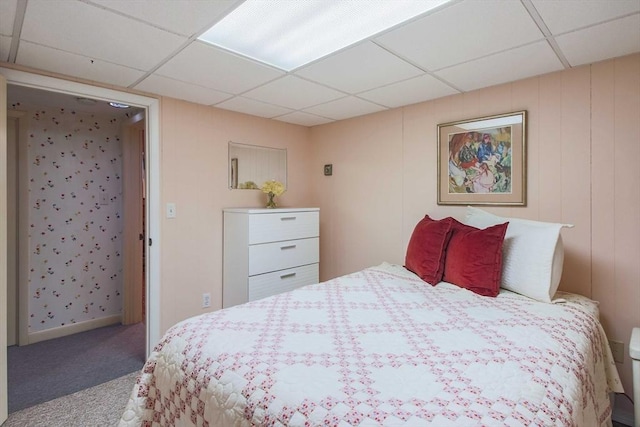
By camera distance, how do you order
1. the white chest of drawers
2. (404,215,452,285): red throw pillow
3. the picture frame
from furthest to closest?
the white chest of drawers
the picture frame
(404,215,452,285): red throw pillow

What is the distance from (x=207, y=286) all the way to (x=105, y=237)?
1.48 m

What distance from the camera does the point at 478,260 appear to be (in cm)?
199

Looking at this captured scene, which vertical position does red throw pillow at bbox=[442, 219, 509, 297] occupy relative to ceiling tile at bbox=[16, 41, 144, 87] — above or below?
below

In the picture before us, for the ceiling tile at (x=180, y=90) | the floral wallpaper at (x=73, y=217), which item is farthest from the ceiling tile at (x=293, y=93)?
the floral wallpaper at (x=73, y=217)

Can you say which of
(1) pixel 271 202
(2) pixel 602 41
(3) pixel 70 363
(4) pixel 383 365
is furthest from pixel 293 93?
(3) pixel 70 363

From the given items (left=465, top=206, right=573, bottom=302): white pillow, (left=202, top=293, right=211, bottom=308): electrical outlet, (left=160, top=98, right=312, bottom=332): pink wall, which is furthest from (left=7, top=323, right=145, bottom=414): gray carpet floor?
(left=465, top=206, right=573, bottom=302): white pillow

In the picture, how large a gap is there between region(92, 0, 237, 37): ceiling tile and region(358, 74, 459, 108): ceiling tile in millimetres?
1334

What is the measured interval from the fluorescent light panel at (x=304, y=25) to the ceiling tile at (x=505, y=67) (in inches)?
28.2

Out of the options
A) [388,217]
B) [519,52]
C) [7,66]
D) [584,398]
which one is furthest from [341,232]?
[7,66]

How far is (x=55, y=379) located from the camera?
2477mm

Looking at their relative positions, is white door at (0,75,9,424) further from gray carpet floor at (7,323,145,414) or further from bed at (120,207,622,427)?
bed at (120,207,622,427)

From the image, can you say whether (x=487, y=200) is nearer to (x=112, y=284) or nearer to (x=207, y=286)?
(x=207, y=286)

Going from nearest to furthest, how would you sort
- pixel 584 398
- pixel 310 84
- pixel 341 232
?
pixel 584 398
pixel 310 84
pixel 341 232

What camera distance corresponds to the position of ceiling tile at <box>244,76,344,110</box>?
2389 mm
